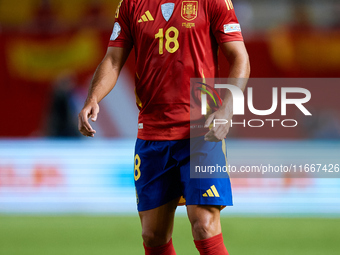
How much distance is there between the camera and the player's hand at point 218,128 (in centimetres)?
238

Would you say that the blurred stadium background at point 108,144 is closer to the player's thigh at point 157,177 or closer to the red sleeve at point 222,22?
the player's thigh at point 157,177

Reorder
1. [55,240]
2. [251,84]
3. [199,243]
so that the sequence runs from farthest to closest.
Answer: [251,84] → [55,240] → [199,243]

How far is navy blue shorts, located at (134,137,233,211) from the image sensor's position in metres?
2.58

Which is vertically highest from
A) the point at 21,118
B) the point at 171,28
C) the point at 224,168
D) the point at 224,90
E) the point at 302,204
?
the point at 171,28

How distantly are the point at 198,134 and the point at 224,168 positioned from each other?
0.69 ft

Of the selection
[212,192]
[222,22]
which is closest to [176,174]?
[212,192]

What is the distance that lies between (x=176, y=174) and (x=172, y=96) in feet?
1.28

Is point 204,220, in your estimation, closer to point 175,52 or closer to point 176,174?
point 176,174

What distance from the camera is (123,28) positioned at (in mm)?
2893

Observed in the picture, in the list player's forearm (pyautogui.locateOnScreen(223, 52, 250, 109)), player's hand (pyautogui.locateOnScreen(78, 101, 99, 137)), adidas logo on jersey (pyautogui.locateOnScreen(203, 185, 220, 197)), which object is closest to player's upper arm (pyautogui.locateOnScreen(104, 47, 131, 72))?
player's hand (pyautogui.locateOnScreen(78, 101, 99, 137))

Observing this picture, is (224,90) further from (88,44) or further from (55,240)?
(88,44)

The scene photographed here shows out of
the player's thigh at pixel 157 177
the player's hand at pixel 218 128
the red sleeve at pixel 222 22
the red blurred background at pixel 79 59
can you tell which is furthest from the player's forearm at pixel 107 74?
the red blurred background at pixel 79 59

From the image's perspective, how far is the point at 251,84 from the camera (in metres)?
7.48

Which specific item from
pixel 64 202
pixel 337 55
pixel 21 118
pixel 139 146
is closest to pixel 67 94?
pixel 21 118
